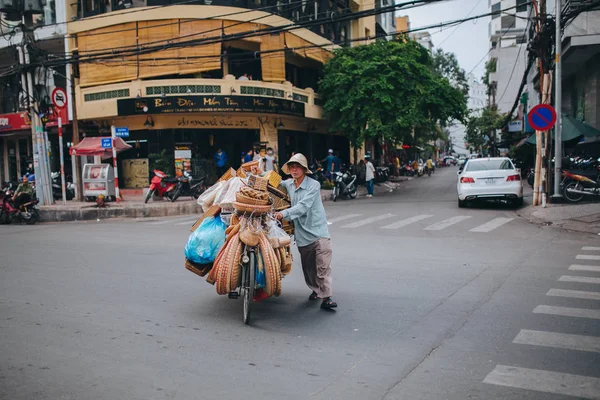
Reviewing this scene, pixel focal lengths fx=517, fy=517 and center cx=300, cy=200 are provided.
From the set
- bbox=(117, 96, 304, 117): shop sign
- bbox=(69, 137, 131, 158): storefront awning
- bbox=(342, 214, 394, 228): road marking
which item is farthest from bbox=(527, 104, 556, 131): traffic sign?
bbox=(69, 137, 131, 158): storefront awning

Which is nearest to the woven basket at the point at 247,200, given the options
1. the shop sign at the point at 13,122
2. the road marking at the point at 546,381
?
the road marking at the point at 546,381

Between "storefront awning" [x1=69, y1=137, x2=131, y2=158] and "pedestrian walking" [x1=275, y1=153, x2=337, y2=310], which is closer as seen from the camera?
"pedestrian walking" [x1=275, y1=153, x2=337, y2=310]

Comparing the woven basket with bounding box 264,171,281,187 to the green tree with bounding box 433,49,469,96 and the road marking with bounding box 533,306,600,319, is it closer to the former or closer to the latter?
the road marking with bounding box 533,306,600,319

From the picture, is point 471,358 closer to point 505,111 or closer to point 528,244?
point 528,244

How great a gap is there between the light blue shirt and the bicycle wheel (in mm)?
689

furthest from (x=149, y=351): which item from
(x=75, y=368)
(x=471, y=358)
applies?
(x=471, y=358)

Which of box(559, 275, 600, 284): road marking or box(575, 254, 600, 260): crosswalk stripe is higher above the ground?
box(559, 275, 600, 284): road marking

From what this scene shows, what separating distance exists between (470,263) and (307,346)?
14.2ft

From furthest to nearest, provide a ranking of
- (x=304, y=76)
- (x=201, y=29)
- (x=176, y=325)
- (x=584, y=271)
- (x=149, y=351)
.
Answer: (x=304, y=76), (x=201, y=29), (x=584, y=271), (x=176, y=325), (x=149, y=351)

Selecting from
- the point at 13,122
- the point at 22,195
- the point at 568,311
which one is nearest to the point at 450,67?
the point at 13,122

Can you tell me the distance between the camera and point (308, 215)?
569 cm

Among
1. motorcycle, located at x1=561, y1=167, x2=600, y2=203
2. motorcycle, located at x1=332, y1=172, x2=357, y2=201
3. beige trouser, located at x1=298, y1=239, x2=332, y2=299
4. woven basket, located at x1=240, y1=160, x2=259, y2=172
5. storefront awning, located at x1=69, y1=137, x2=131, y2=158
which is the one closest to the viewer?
woven basket, located at x1=240, y1=160, x2=259, y2=172

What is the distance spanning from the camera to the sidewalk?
11749 millimetres

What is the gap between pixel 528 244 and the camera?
9656 millimetres
